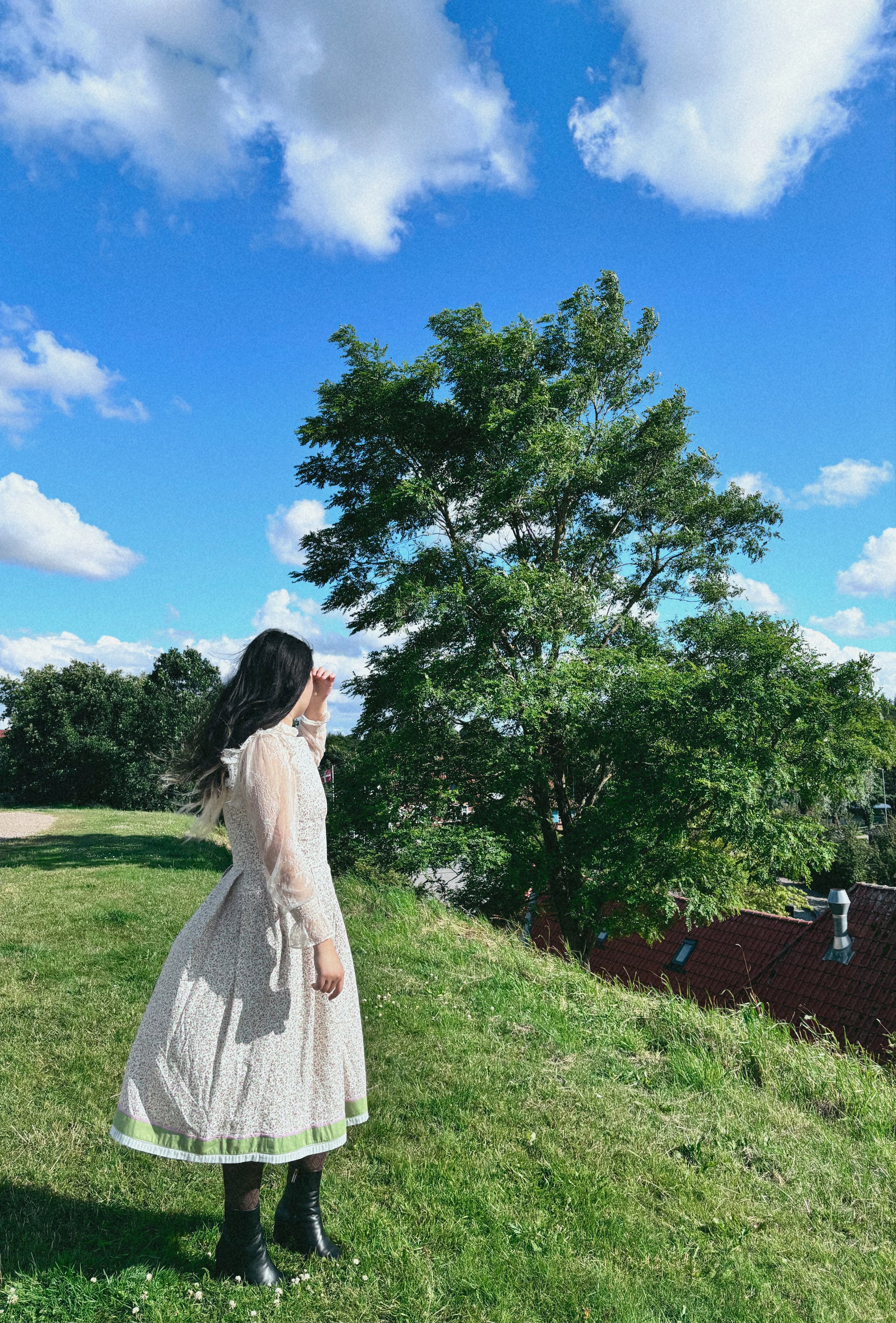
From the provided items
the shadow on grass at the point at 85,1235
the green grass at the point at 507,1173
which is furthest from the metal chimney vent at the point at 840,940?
the shadow on grass at the point at 85,1235

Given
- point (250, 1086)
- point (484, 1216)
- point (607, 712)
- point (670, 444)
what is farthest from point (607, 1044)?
point (670, 444)

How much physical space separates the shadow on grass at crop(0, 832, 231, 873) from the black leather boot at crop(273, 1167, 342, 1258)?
11.5 m

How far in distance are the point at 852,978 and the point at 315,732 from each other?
16312mm

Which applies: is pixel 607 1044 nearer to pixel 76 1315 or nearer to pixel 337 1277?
pixel 337 1277

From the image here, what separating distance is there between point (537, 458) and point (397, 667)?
15.4 ft

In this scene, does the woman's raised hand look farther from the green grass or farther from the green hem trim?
the green grass

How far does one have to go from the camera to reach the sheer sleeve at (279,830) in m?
2.46

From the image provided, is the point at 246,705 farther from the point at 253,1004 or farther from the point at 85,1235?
the point at 85,1235

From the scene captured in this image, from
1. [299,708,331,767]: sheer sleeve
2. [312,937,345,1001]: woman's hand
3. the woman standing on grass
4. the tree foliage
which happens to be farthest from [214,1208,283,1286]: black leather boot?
the tree foliage

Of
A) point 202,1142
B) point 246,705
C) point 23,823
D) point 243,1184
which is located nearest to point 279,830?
point 246,705

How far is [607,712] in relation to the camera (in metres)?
14.2

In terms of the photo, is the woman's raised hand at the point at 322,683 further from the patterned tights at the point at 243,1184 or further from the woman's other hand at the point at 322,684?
the patterned tights at the point at 243,1184

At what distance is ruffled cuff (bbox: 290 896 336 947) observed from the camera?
2.47m

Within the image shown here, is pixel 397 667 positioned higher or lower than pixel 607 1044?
higher
